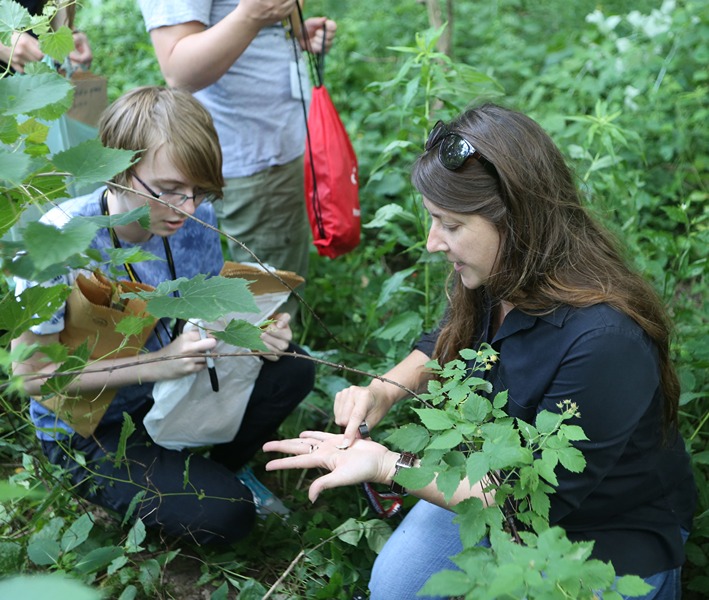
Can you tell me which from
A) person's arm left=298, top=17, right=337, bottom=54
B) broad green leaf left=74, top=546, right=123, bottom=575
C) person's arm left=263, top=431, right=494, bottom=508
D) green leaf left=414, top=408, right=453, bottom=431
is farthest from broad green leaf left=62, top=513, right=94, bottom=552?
person's arm left=298, top=17, right=337, bottom=54

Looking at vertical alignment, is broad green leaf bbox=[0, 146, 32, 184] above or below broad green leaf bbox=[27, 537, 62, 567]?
above

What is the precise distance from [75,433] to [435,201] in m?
1.12

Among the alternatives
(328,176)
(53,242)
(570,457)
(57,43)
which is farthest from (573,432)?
(328,176)

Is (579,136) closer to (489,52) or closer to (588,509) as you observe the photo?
(489,52)

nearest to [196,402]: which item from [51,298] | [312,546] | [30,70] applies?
[312,546]

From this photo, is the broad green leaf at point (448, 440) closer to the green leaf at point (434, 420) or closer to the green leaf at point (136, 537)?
the green leaf at point (434, 420)

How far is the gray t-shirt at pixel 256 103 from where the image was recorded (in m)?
2.53

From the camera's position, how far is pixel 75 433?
6.69ft

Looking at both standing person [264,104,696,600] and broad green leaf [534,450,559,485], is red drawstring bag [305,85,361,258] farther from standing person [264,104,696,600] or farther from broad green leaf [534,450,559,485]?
broad green leaf [534,450,559,485]

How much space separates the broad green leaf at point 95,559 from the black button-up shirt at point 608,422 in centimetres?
90

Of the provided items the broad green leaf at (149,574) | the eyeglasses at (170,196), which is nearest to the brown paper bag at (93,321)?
the eyeglasses at (170,196)

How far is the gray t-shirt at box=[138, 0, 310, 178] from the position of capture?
2.53 metres

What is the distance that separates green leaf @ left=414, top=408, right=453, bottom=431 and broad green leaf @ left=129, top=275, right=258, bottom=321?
1.09ft

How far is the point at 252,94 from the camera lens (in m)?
2.54
